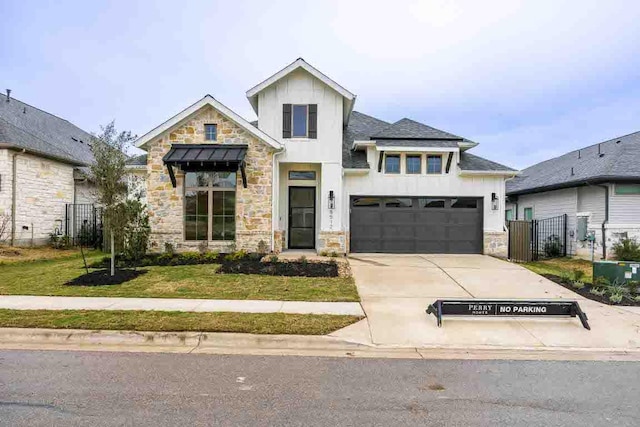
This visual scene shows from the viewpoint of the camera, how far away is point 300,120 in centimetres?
1617

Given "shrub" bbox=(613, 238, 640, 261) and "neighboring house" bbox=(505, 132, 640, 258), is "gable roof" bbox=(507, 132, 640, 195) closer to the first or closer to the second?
"neighboring house" bbox=(505, 132, 640, 258)

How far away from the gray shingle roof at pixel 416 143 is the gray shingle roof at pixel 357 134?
1.08 metres

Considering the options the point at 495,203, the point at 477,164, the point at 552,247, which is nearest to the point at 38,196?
the point at 477,164

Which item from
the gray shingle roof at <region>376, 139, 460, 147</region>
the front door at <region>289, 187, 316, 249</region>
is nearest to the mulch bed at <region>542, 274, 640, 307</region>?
the gray shingle roof at <region>376, 139, 460, 147</region>

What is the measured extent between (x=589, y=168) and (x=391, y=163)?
28.4 feet

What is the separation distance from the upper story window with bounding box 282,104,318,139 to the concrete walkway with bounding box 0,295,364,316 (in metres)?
9.17

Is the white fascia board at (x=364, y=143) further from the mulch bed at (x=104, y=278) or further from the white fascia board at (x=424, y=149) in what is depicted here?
the mulch bed at (x=104, y=278)

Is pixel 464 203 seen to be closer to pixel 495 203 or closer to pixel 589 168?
pixel 495 203

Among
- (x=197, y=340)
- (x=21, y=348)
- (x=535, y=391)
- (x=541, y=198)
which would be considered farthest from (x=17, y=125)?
(x=541, y=198)

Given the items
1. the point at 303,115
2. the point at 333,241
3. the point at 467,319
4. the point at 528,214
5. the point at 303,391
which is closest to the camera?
the point at 303,391

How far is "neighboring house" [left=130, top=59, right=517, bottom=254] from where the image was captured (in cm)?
1514

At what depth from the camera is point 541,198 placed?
20.9 m

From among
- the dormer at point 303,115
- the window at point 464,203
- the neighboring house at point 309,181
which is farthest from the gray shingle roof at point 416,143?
the window at point 464,203

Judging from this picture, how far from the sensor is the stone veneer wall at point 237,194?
15133 millimetres
